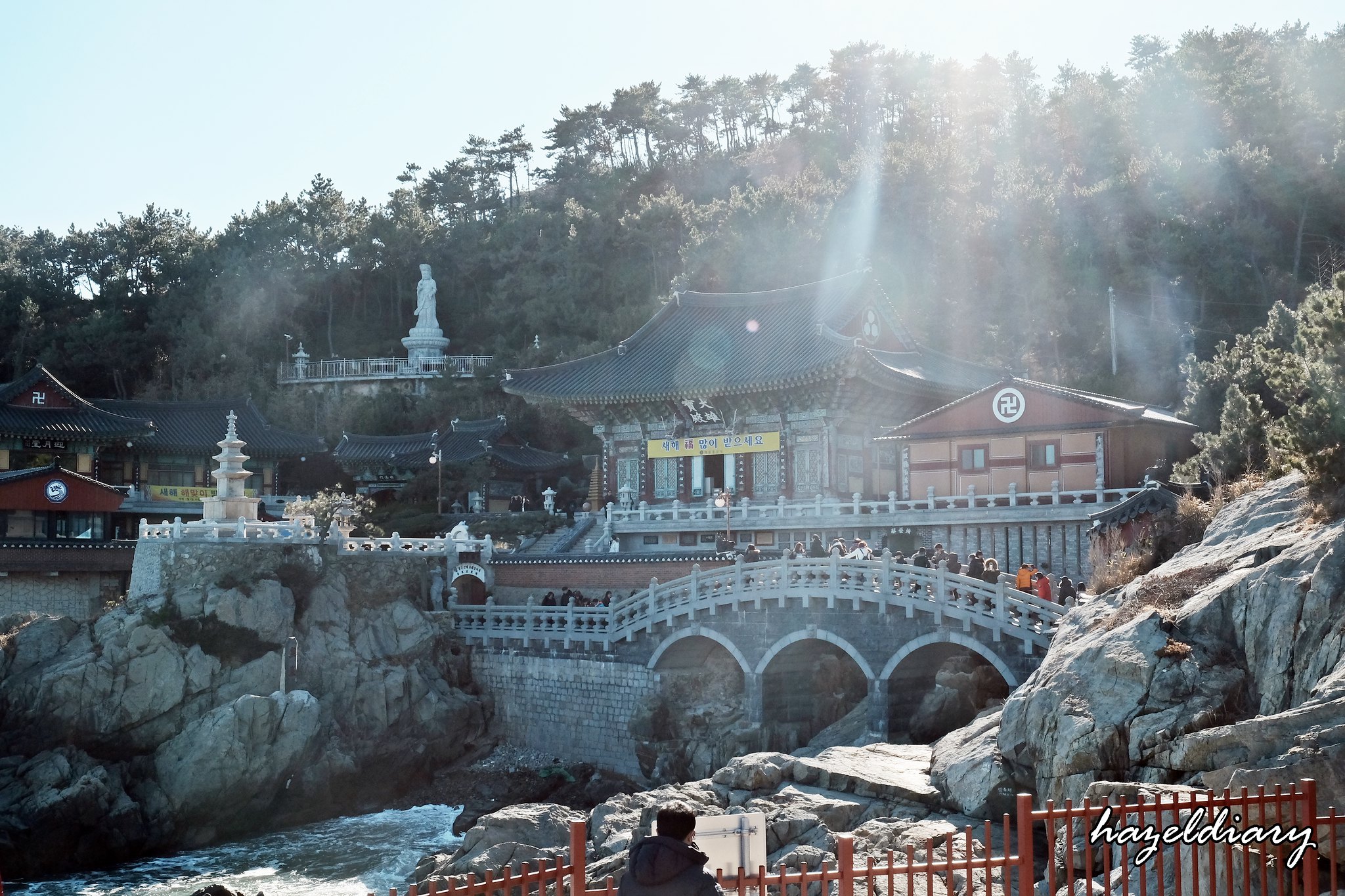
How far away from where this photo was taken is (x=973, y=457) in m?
38.7

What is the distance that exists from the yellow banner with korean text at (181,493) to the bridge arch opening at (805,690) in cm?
2864

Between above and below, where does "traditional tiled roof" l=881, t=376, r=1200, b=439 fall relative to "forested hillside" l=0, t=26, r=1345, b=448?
below

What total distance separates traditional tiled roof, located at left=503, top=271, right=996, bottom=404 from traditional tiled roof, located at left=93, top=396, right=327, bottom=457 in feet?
42.8

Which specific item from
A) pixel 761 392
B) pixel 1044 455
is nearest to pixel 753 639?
pixel 1044 455

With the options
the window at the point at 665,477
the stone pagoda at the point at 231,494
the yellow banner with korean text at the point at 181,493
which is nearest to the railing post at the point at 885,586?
the window at the point at 665,477

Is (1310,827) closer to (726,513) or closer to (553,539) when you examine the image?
(726,513)

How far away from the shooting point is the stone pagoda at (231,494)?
39781 millimetres

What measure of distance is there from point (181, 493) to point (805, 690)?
104 feet

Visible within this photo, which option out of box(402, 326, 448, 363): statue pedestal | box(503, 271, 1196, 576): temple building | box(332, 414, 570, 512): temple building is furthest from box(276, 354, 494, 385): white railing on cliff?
box(503, 271, 1196, 576): temple building

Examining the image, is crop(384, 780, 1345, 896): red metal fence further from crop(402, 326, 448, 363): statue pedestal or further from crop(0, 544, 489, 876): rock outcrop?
crop(402, 326, 448, 363): statue pedestal

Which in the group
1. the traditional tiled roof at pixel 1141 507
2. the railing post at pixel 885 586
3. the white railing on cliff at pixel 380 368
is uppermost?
the white railing on cliff at pixel 380 368

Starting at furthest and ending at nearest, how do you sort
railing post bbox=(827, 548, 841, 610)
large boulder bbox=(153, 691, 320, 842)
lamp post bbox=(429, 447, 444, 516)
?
lamp post bbox=(429, 447, 444, 516), large boulder bbox=(153, 691, 320, 842), railing post bbox=(827, 548, 841, 610)

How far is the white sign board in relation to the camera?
34.4 ft
